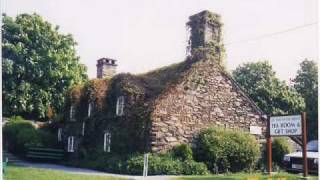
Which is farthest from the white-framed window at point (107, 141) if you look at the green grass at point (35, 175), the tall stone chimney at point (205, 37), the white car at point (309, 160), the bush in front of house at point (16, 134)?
the white car at point (309, 160)

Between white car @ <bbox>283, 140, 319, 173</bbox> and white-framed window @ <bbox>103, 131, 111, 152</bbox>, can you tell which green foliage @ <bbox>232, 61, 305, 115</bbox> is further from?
white-framed window @ <bbox>103, 131, 111, 152</bbox>

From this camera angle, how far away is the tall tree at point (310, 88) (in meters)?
7.51

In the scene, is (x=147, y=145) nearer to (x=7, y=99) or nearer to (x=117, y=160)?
(x=117, y=160)

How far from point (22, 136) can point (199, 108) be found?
13.5ft

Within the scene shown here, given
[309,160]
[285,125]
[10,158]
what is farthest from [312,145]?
[10,158]

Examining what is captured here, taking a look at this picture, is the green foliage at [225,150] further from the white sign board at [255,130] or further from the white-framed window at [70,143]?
the white-framed window at [70,143]

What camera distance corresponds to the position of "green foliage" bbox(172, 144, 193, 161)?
32.7 feet

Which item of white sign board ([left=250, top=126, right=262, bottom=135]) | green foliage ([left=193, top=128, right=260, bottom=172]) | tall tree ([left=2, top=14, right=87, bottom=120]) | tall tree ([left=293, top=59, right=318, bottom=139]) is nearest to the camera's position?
tall tree ([left=2, top=14, right=87, bottom=120])

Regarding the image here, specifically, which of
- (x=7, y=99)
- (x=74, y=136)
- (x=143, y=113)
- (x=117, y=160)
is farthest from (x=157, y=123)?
(x=7, y=99)

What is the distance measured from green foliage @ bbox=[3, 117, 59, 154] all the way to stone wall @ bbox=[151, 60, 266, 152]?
211 centimetres

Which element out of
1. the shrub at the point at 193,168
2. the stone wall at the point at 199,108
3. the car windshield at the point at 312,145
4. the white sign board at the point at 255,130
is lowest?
the shrub at the point at 193,168

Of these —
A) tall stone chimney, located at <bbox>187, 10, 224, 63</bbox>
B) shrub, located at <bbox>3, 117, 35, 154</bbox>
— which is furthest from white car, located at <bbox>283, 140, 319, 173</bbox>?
shrub, located at <bbox>3, 117, 35, 154</bbox>

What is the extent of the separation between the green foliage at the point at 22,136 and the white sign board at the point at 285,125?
3.97 metres

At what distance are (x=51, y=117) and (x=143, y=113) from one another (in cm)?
240
